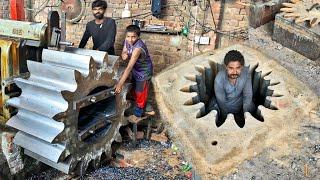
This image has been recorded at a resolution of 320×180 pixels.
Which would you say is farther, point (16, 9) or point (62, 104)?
point (16, 9)

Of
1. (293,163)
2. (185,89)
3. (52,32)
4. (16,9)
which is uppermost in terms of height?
(16,9)

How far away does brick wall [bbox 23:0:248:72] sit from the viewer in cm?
561

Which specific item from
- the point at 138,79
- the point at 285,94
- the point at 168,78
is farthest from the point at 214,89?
the point at 138,79

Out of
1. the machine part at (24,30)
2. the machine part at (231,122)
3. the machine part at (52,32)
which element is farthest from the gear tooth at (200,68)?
the machine part at (24,30)

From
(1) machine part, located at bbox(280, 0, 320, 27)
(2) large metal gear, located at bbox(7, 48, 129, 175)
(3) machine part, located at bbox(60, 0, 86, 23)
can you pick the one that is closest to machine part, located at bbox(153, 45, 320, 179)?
(1) machine part, located at bbox(280, 0, 320, 27)

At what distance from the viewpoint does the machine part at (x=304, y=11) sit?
11.1 feet

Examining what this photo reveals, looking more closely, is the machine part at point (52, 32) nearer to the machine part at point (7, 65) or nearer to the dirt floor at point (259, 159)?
the machine part at point (7, 65)

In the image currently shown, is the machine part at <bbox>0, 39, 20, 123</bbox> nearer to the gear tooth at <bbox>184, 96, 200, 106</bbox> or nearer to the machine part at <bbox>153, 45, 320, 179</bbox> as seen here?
the machine part at <bbox>153, 45, 320, 179</bbox>

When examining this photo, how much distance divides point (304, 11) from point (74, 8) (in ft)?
15.4

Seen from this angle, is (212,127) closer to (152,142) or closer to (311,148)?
(311,148)

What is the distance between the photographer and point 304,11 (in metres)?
3.58

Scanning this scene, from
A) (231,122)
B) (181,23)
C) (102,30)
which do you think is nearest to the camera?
(231,122)

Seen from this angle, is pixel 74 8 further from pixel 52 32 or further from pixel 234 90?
pixel 234 90

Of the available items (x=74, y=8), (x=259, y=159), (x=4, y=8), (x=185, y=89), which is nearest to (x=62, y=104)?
(x=185, y=89)
